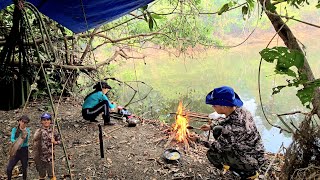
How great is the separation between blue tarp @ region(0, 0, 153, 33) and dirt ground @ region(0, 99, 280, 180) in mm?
1179

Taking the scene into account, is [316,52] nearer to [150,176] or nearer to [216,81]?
[216,81]

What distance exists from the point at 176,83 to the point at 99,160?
7643 mm

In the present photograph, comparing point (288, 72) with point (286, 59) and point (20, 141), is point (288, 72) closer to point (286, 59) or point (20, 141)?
point (286, 59)

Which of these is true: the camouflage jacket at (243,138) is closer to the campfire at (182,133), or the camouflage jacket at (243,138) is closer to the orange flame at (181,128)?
the campfire at (182,133)

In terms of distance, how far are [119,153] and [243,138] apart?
141cm

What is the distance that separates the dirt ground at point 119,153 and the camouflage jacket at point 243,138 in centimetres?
39

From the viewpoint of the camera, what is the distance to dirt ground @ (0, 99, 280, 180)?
115 inches

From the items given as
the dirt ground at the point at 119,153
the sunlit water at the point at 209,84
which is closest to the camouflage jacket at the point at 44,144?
the dirt ground at the point at 119,153

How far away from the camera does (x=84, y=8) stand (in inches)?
94.5

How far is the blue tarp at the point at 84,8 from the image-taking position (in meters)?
2.29

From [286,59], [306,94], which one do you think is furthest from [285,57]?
[306,94]

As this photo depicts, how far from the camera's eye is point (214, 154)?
9.23 ft

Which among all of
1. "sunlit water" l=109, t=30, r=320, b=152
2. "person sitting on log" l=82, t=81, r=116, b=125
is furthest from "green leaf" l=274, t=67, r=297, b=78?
"sunlit water" l=109, t=30, r=320, b=152

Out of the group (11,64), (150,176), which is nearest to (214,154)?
(150,176)
